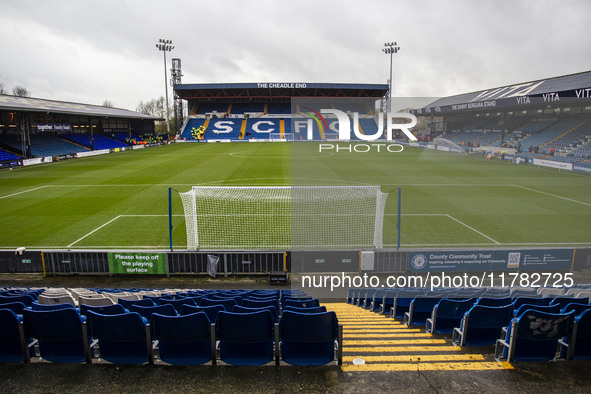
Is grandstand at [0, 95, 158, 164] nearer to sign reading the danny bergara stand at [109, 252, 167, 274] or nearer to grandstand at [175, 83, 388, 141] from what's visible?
grandstand at [175, 83, 388, 141]

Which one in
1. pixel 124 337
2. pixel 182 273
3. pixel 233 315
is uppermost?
pixel 233 315

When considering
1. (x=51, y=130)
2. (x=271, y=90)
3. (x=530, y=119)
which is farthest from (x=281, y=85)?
(x=530, y=119)

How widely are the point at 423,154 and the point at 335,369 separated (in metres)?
48.2

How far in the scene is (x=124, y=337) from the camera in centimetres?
413

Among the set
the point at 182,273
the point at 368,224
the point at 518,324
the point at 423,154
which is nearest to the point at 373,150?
the point at 423,154

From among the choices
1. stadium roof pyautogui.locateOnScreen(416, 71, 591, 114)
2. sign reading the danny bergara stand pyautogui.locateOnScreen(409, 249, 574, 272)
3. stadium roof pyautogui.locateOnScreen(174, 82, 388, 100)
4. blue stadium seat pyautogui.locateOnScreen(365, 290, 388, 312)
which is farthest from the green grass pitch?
stadium roof pyautogui.locateOnScreen(174, 82, 388, 100)

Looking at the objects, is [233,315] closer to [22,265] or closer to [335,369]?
[335,369]

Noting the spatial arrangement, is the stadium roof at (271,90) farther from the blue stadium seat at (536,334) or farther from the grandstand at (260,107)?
the blue stadium seat at (536,334)

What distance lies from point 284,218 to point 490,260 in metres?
9.05

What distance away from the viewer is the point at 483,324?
4.71 metres

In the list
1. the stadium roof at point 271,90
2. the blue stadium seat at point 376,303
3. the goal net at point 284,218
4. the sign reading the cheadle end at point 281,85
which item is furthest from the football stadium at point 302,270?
the sign reading the cheadle end at point 281,85

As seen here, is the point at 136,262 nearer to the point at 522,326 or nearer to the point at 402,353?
the point at 402,353

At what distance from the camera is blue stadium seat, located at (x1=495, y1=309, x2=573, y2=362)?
13.7 ft

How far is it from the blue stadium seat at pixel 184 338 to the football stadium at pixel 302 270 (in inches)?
0.9
